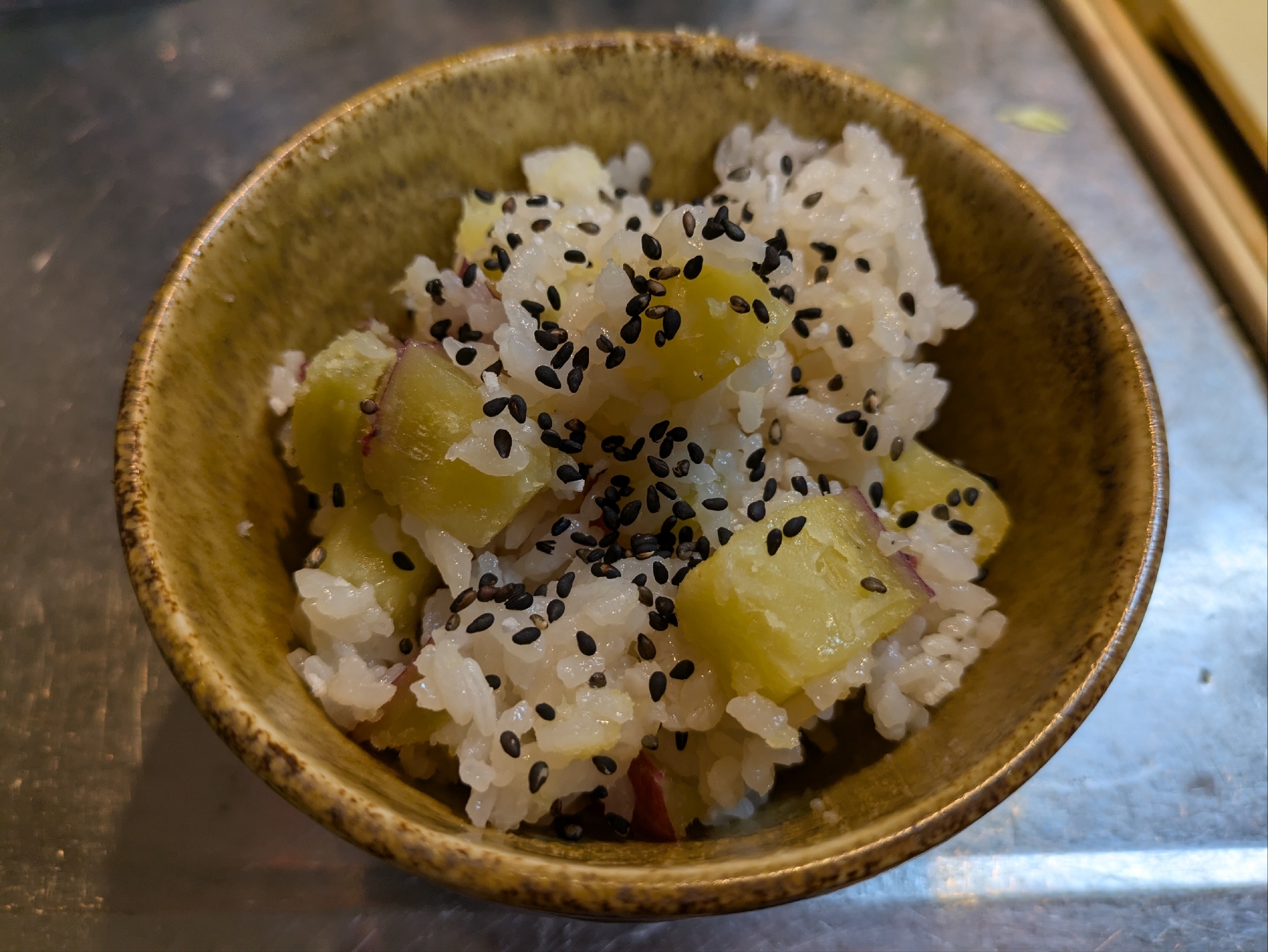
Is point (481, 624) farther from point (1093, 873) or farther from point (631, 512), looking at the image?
point (1093, 873)

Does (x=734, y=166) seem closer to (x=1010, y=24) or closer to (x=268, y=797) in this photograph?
(x=268, y=797)

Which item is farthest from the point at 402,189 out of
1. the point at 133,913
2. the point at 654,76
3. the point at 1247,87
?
the point at 1247,87

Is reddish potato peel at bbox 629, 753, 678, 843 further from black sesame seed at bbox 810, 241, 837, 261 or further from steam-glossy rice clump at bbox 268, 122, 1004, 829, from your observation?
black sesame seed at bbox 810, 241, 837, 261

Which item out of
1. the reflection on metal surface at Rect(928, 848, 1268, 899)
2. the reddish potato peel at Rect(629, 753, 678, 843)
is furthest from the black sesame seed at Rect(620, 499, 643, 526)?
the reflection on metal surface at Rect(928, 848, 1268, 899)

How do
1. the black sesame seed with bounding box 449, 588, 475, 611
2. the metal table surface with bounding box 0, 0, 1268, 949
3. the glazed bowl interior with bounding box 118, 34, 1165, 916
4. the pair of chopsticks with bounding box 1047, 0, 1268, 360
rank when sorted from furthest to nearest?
the pair of chopsticks with bounding box 1047, 0, 1268, 360, the metal table surface with bounding box 0, 0, 1268, 949, the black sesame seed with bounding box 449, 588, 475, 611, the glazed bowl interior with bounding box 118, 34, 1165, 916

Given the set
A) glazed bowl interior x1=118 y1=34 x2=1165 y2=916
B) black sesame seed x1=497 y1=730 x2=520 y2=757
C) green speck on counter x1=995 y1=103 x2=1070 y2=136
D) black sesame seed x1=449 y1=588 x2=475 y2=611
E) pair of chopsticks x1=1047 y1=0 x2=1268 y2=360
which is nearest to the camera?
glazed bowl interior x1=118 y1=34 x2=1165 y2=916

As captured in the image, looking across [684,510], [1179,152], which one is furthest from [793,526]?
[1179,152]

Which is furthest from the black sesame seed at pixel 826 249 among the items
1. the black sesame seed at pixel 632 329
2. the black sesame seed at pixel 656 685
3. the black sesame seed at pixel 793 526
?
the black sesame seed at pixel 656 685
